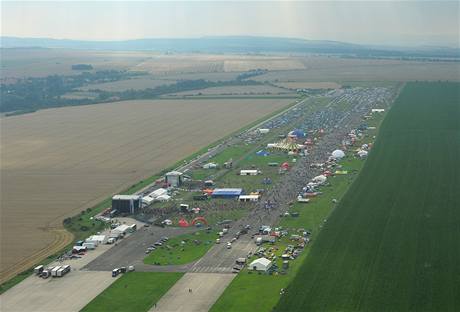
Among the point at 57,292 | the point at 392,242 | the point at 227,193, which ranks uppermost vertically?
the point at 392,242

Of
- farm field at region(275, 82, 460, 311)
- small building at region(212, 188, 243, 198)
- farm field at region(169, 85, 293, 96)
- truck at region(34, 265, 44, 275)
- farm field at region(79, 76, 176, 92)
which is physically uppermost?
farm field at region(275, 82, 460, 311)

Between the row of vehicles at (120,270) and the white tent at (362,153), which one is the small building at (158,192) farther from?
the white tent at (362,153)

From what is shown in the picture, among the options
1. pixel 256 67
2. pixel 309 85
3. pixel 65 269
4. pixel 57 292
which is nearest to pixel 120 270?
pixel 65 269

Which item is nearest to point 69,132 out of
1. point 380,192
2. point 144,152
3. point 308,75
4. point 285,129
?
point 144,152

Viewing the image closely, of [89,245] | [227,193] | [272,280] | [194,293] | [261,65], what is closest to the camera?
[194,293]

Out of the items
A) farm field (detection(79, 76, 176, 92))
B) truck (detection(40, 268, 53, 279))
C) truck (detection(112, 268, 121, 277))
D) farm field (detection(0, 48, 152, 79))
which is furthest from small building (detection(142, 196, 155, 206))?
farm field (detection(0, 48, 152, 79))

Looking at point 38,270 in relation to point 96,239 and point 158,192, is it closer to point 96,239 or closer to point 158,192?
point 96,239

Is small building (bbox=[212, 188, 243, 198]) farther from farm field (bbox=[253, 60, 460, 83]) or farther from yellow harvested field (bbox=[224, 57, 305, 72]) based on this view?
yellow harvested field (bbox=[224, 57, 305, 72])

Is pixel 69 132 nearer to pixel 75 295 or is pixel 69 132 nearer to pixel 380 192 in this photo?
pixel 380 192
